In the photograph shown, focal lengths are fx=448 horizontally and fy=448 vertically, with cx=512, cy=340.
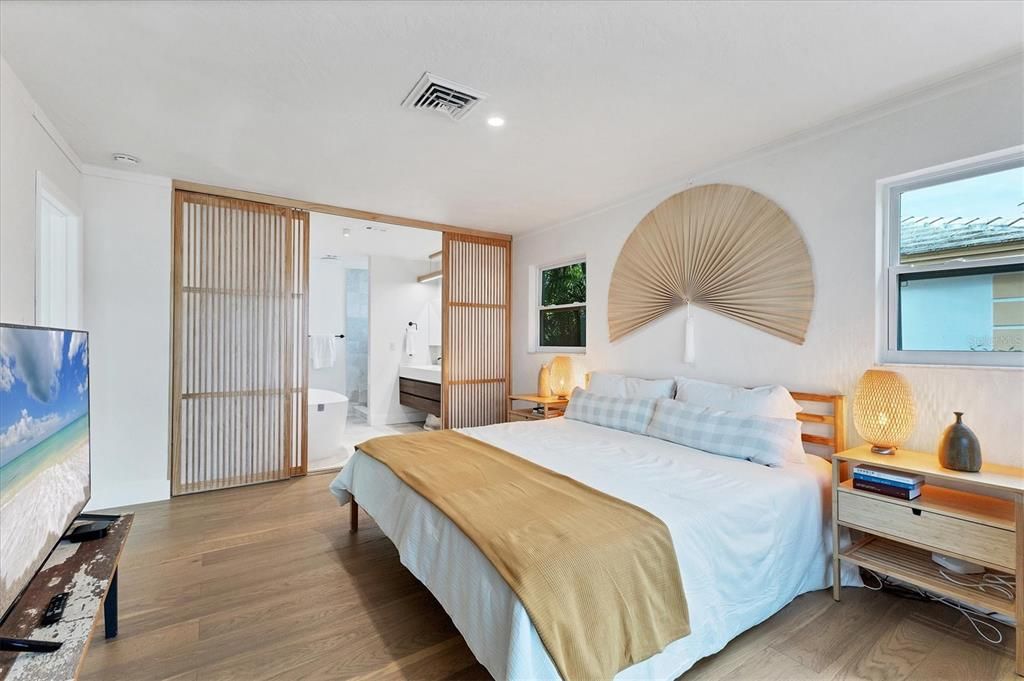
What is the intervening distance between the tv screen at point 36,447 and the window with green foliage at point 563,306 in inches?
147

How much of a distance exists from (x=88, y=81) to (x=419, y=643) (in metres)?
3.05

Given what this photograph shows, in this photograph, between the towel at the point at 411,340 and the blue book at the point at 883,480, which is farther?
the towel at the point at 411,340

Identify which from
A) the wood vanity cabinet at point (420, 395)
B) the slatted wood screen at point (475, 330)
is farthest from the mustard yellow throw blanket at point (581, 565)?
the wood vanity cabinet at point (420, 395)

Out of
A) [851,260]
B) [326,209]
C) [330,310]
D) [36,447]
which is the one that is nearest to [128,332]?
[326,209]

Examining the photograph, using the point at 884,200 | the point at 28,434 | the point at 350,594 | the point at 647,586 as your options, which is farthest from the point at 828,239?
the point at 28,434

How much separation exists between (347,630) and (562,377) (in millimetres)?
2991

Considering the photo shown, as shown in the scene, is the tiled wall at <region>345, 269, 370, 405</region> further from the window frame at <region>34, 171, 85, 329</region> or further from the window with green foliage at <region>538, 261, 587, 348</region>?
the window frame at <region>34, 171, 85, 329</region>

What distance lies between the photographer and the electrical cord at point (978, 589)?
1.87 m

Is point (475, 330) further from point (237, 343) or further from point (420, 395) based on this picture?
point (237, 343)

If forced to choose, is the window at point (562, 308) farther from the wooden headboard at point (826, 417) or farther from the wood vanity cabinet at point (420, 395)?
the wooden headboard at point (826, 417)

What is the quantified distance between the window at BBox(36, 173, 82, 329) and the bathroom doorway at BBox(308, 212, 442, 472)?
8.07 feet

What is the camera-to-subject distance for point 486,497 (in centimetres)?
192

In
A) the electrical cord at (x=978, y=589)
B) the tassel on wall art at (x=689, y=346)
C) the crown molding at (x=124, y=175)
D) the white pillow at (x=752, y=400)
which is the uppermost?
the crown molding at (x=124, y=175)

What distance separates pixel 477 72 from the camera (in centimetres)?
213
